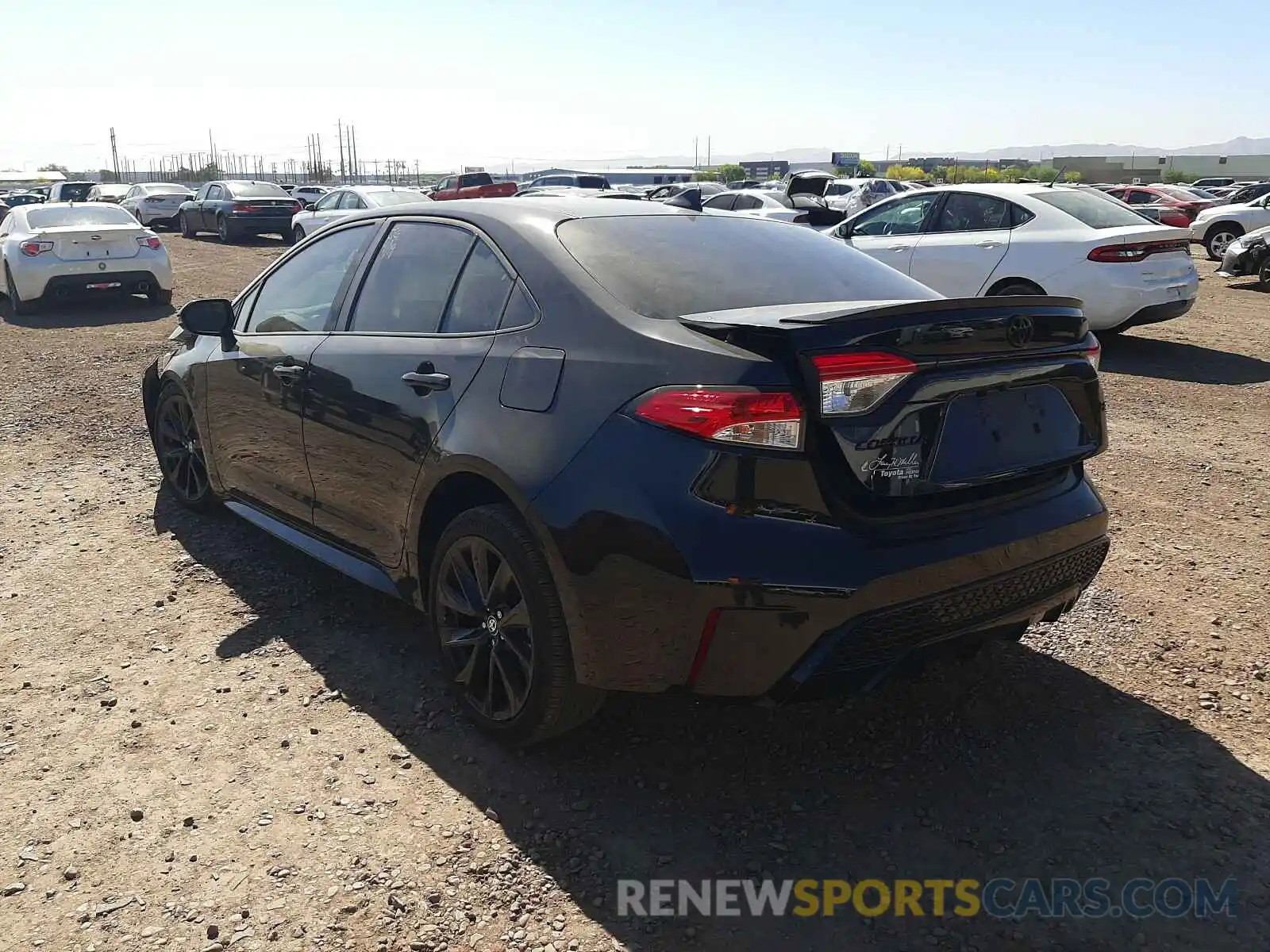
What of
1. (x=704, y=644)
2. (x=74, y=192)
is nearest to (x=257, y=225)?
(x=74, y=192)

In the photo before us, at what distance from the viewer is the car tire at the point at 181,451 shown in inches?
199

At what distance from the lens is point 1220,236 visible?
20.6 meters

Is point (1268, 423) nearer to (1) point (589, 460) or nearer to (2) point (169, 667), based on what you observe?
(1) point (589, 460)

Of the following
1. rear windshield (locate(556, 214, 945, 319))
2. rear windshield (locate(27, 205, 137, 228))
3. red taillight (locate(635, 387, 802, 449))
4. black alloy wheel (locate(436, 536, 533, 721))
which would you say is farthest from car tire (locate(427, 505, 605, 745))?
rear windshield (locate(27, 205, 137, 228))

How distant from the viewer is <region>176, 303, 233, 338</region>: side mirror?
440 centimetres

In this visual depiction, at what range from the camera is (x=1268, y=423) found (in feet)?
23.2

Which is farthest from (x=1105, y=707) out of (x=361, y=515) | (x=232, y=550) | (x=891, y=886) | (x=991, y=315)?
(x=232, y=550)

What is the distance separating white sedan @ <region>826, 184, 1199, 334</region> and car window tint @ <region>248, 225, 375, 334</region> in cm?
558

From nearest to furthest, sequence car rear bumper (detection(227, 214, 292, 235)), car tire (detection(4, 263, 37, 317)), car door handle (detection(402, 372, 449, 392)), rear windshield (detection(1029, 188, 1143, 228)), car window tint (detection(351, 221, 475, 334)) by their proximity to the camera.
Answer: car door handle (detection(402, 372, 449, 392)) < car window tint (detection(351, 221, 475, 334)) < rear windshield (detection(1029, 188, 1143, 228)) < car tire (detection(4, 263, 37, 317)) < car rear bumper (detection(227, 214, 292, 235))

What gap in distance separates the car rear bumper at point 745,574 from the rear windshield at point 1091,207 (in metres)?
7.56

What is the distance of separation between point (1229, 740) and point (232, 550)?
13.7 ft

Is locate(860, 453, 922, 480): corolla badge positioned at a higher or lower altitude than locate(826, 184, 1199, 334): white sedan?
lower

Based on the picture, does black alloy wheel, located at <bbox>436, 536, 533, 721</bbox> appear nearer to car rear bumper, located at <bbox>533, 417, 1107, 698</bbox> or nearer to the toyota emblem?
car rear bumper, located at <bbox>533, 417, 1107, 698</bbox>

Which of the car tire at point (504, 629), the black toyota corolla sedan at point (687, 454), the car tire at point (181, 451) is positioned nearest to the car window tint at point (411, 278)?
the black toyota corolla sedan at point (687, 454)
